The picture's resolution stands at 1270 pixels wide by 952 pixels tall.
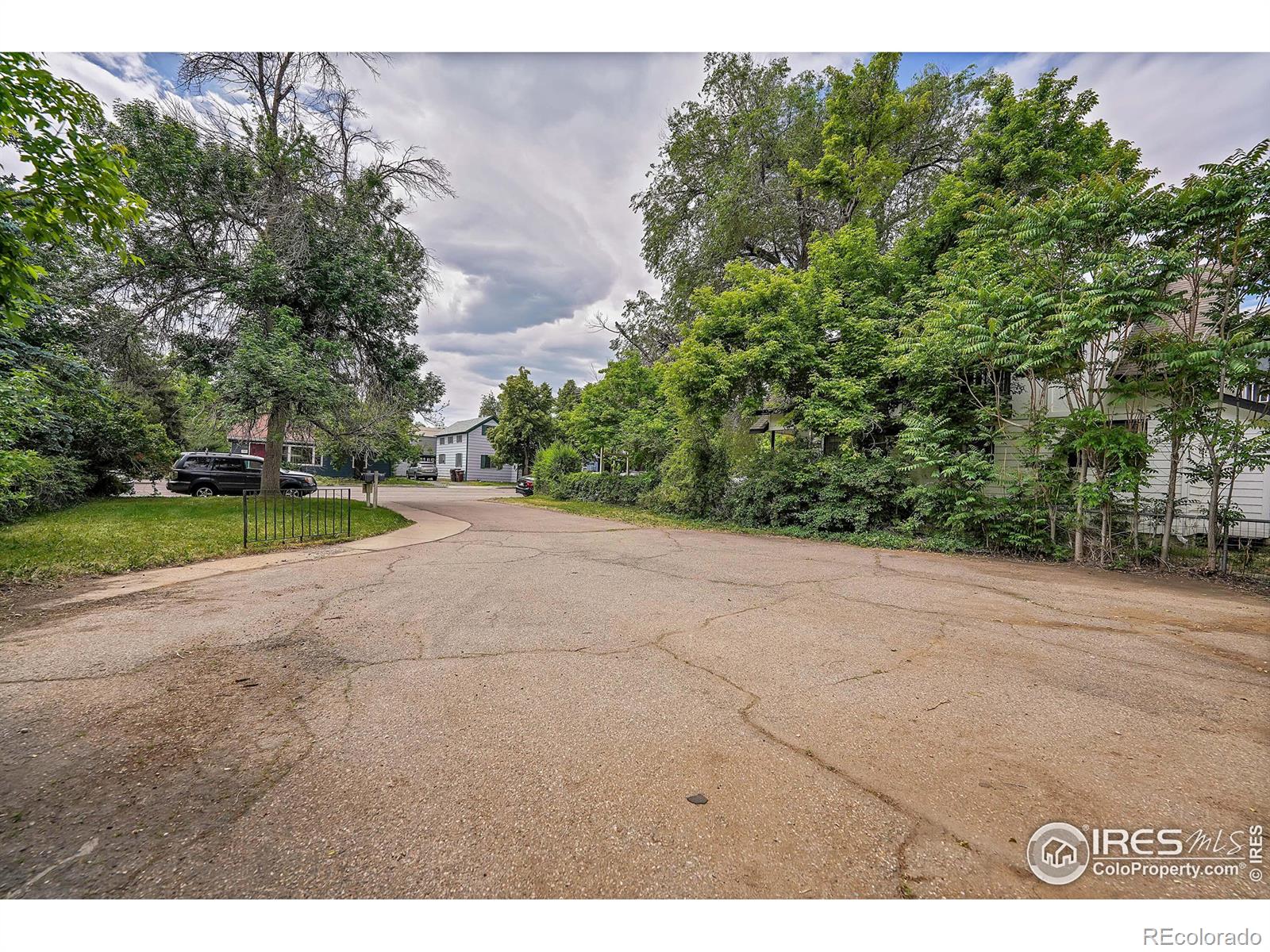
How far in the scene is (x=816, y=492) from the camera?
35.4ft

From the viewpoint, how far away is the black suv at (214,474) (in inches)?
551

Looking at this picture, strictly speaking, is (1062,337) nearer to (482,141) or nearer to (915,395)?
(915,395)

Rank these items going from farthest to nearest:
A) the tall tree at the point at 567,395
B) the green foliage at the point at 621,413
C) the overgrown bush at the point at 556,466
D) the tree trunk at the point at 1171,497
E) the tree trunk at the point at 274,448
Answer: the tall tree at the point at 567,395, the overgrown bush at the point at 556,466, the green foliage at the point at 621,413, the tree trunk at the point at 274,448, the tree trunk at the point at 1171,497

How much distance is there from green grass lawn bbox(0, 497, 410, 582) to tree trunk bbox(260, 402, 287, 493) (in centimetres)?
98

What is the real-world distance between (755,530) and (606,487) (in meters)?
8.43

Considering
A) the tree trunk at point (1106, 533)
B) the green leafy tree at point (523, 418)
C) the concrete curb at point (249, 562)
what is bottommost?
the concrete curb at point (249, 562)

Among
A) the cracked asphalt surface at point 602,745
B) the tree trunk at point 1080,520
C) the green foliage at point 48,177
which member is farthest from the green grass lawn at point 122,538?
the tree trunk at point 1080,520

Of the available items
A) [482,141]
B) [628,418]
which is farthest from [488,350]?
[482,141]

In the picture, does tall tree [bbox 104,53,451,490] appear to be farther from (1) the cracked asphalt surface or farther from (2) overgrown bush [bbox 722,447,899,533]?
(2) overgrown bush [bbox 722,447,899,533]

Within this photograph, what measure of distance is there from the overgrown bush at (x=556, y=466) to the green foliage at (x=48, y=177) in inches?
741

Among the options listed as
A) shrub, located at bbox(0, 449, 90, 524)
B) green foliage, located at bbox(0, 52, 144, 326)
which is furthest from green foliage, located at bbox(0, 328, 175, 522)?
green foliage, located at bbox(0, 52, 144, 326)

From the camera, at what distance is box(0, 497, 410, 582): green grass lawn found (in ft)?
18.4

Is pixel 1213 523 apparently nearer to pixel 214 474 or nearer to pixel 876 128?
pixel 876 128

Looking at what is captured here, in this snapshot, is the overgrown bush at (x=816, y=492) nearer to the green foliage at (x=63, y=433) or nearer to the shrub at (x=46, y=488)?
the green foliage at (x=63, y=433)
